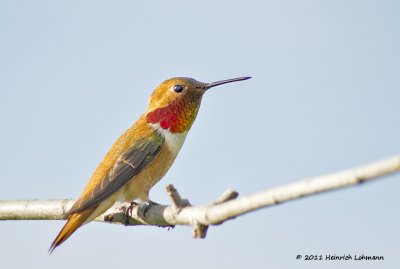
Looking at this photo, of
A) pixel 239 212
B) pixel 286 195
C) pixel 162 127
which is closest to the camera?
pixel 286 195

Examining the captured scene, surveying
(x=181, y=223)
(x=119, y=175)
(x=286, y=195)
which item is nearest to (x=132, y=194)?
(x=119, y=175)

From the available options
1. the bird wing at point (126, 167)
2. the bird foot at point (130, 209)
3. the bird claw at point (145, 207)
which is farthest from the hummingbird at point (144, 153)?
the bird claw at point (145, 207)

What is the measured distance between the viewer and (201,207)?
4.73m

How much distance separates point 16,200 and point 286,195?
14.3 feet

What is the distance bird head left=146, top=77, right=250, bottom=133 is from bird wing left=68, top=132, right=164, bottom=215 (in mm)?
342

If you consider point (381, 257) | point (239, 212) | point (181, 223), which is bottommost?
point (381, 257)

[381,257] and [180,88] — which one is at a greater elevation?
[180,88]

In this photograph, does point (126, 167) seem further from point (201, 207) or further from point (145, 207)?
point (201, 207)

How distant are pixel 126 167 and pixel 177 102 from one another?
1.47 meters

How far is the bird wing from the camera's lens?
24.4 ft

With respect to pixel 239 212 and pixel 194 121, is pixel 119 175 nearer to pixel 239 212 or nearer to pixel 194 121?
pixel 194 121

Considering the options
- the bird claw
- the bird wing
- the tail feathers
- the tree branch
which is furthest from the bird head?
the tail feathers

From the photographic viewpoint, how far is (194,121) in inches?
365

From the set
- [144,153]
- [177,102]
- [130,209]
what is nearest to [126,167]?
[144,153]
